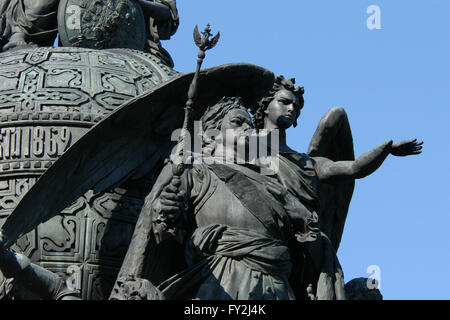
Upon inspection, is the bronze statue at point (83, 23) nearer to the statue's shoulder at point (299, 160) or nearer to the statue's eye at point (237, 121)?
the statue's eye at point (237, 121)

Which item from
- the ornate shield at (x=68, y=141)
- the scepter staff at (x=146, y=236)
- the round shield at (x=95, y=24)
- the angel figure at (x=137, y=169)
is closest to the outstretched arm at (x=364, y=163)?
the angel figure at (x=137, y=169)

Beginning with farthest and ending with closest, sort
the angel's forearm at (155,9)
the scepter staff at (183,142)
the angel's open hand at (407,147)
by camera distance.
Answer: the angel's forearm at (155,9) < the angel's open hand at (407,147) < the scepter staff at (183,142)

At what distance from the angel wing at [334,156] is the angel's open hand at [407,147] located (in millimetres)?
1303

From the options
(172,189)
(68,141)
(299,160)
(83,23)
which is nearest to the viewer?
(172,189)

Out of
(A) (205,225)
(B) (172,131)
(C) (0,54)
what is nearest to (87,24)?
(C) (0,54)

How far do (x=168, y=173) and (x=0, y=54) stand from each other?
381 cm

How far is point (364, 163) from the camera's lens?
16703 mm

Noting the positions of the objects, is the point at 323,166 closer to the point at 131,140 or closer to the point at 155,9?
the point at 131,140

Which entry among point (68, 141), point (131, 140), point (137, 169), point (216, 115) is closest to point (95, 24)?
point (68, 141)

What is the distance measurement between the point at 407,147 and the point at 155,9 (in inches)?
219

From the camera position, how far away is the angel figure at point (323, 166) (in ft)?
54.0

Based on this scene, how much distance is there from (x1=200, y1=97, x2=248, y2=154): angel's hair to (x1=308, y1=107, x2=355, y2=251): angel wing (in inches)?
41.9

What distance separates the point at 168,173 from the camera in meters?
16.4
